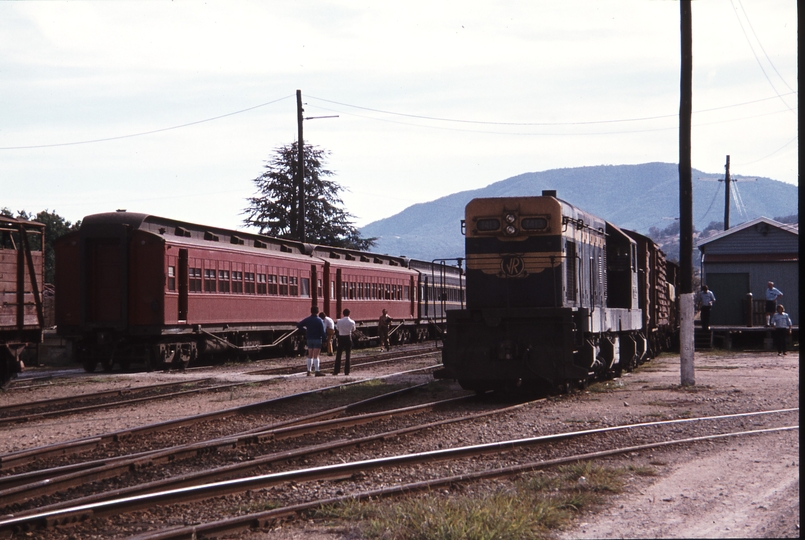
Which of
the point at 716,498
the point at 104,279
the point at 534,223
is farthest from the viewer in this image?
the point at 104,279

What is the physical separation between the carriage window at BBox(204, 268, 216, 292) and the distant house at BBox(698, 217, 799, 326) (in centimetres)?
2047

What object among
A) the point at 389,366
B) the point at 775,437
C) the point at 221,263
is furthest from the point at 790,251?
the point at 775,437

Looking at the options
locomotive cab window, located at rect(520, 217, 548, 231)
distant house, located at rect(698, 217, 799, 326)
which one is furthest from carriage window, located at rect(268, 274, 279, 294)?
distant house, located at rect(698, 217, 799, 326)

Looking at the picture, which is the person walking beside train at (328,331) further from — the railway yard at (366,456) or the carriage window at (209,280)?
the railway yard at (366,456)

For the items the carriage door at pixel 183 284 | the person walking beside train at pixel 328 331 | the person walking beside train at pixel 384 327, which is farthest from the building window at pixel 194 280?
the person walking beside train at pixel 384 327

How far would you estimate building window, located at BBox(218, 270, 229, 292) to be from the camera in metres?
25.5

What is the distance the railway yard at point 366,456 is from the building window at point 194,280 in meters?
6.42

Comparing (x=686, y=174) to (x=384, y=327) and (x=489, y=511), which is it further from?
(x=384, y=327)

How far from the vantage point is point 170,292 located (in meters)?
Answer: 23.0

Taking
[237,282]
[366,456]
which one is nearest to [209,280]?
[237,282]

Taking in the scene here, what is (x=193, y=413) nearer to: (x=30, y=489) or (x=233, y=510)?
(x=30, y=489)

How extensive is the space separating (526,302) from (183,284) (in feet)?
37.6

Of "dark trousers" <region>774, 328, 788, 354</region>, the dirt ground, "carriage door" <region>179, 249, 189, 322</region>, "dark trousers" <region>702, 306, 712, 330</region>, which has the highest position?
"carriage door" <region>179, 249, 189, 322</region>

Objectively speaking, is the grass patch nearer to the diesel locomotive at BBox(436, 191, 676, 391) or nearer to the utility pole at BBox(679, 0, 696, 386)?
the diesel locomotive at BBox(436, 191, 676, 391)
